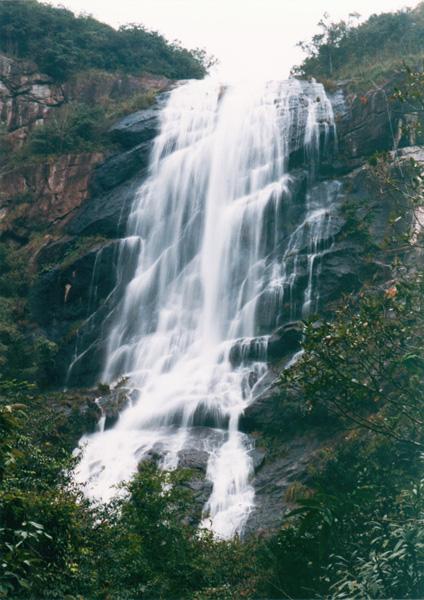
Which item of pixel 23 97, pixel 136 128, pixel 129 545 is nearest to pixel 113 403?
pixel 129 545

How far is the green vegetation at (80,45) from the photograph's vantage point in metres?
38.8

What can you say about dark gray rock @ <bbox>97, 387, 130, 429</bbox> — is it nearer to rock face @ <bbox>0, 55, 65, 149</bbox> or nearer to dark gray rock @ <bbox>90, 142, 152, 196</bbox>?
dark gray rock @ <bbox>90, 142, 152, 196</bbox>

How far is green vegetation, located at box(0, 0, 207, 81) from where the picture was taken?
3878cm

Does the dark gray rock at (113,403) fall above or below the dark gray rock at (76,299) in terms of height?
below

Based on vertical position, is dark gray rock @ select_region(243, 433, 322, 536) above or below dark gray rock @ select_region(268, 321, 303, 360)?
below

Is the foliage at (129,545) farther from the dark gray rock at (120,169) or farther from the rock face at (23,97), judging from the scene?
the rock face at (23,97)

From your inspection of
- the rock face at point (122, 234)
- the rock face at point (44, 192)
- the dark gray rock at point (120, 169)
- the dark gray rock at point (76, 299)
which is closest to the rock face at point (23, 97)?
the rock face at point (122, 234)

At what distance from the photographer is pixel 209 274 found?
24.3 m

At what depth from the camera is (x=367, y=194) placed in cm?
2430

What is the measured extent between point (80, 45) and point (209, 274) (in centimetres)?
2280

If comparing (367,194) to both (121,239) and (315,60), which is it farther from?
(315,60)

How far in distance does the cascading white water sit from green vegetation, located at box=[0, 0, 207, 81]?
896 centimetres

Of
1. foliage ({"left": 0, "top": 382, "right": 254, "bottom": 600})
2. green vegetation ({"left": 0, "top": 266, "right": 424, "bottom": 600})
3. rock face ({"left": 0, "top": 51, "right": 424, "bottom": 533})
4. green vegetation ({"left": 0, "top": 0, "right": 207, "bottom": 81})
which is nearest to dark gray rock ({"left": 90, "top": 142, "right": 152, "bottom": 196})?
rock face ({"left": 0, "top": 51, "right": 424, "bottom": 533})

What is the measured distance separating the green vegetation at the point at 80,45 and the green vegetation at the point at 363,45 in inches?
333
